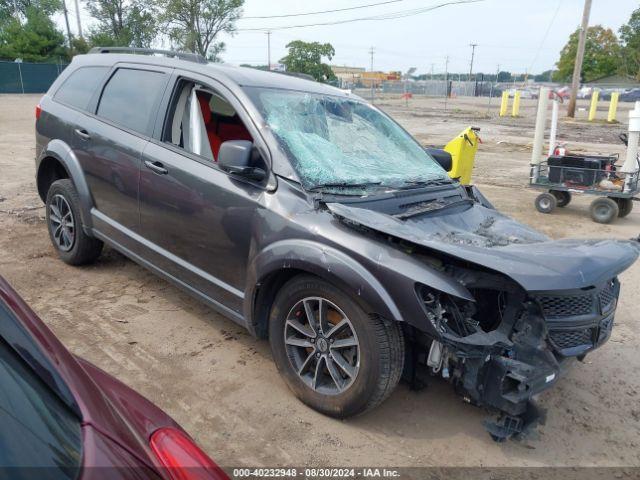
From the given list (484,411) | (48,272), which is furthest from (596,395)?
(48,272)

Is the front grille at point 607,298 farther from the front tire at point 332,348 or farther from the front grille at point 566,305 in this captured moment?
the front tire at point 332,348

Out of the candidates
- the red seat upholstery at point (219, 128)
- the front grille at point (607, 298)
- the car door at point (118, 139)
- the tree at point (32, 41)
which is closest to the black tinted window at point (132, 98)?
the car door at point (118, 139)

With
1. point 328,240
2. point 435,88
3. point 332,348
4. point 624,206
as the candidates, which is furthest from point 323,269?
point 435,88

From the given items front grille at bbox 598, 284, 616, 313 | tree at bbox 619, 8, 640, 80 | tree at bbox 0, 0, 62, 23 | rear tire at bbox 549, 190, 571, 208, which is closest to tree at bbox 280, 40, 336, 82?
tree at bbox 0, 0, 62, 23

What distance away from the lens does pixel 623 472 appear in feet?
9.20

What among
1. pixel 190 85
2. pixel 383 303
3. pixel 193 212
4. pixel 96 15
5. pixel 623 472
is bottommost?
pixel 623 472

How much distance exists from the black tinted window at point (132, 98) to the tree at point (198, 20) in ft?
161

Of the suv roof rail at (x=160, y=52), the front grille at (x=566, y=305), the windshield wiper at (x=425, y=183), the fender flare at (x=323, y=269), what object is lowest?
the front grille at (x=566, y=305)

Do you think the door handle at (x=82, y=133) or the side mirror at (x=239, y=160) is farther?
the door handle at (x=82, y=133)

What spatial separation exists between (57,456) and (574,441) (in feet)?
9.34

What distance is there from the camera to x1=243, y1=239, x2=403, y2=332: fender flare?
2.69 metres

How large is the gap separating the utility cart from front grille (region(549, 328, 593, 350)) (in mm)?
5885

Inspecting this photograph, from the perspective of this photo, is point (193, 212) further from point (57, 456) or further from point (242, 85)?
point (57, 456)

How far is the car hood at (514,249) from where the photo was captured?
248 cm
